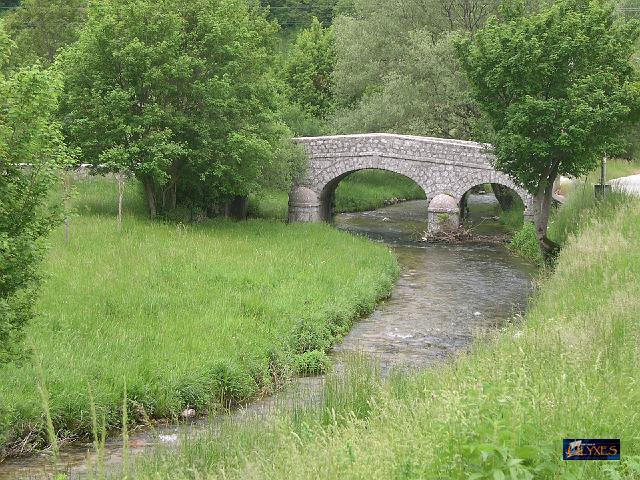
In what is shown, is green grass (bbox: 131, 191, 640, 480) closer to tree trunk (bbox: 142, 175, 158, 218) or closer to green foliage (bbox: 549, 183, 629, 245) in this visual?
green foliage (bbox: 549, 183, 629, 245)

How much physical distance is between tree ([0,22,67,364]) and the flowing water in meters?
1.76

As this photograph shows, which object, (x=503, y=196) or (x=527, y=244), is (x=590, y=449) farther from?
(x=503, y=196)

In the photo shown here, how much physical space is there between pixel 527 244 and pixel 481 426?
20498 mm

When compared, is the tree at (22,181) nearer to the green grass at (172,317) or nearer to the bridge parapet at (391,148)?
the green grass at (172,317)

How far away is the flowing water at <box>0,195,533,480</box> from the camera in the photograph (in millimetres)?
9617

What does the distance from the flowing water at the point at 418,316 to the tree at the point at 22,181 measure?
176 centimetres

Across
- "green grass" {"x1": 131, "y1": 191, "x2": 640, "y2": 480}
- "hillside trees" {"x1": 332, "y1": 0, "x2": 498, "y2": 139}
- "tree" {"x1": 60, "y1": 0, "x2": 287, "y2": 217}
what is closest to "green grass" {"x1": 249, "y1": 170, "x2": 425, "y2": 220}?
"hillside trees" {"x1": 332, "y1": 0, "x2": 498, "y2": 139}

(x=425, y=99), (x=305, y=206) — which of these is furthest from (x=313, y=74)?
(x=305, y=206)

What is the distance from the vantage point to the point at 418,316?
1734cm

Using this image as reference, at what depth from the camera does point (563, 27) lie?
20156 mm

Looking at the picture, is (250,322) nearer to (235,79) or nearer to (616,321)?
(616,321)

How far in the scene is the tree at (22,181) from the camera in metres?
8.21

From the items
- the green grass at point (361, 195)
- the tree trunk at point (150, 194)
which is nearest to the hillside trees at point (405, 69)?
the green grass at point (361, 195)

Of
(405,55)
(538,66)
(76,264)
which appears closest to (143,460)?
(76,264)
